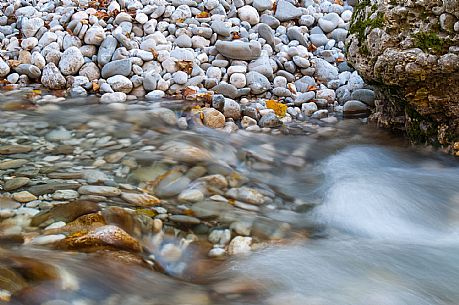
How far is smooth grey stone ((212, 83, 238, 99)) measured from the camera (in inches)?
222

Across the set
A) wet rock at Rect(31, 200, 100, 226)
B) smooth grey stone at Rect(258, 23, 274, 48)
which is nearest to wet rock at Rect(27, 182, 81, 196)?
wet rock at Rect(31, 200, 100, 226)

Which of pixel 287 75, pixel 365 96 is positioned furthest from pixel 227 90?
pixel 365 96

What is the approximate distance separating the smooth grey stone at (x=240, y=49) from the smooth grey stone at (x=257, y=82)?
328 millimetres

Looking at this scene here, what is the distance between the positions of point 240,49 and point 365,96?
5.37 ft

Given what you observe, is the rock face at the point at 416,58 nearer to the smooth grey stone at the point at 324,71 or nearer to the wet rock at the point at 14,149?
the smooth grey stone at the point at 324,71

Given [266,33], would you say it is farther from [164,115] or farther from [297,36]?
[164,115]

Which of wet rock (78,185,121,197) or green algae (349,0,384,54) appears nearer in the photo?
wet rock (78,185,121,197)

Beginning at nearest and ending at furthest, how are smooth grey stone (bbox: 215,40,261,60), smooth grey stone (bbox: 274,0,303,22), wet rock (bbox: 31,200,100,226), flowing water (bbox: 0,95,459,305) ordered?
flowing water (bbox: 0,95,459,305)
wet rock (bbox: 31,200,100,226)
smooth grey stone (bbox: 215,40,261,60)
smooth grey stone (bbox: 274,0,303,22)

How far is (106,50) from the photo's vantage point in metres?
6.18

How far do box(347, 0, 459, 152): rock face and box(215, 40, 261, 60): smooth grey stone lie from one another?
70.2 inches

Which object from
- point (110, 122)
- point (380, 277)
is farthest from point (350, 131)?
point (380, 277)

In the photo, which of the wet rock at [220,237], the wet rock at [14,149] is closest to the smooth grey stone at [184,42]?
the wet rock at [14,149]

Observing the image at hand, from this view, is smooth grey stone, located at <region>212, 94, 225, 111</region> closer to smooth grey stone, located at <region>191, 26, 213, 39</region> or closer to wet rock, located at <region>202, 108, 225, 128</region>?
wet rock, located at <region>202, 108, 225, 128</region>

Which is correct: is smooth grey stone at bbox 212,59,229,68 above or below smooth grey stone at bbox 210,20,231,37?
below
